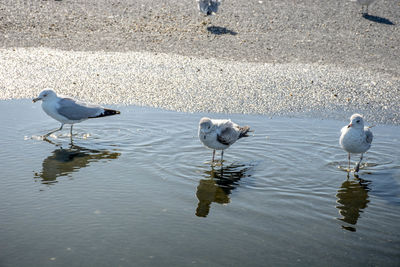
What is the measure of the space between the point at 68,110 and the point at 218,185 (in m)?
2.99

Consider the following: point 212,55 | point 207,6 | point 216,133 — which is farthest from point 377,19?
point 216,133

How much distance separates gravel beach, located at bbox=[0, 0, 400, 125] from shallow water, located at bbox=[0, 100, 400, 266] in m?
1.26

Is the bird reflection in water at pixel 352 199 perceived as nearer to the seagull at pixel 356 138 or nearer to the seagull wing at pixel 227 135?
the seagull at pixel 356 138

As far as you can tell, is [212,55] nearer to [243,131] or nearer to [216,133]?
[243,131]

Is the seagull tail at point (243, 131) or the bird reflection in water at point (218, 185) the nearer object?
the bird reflection in water at point (218, 185)

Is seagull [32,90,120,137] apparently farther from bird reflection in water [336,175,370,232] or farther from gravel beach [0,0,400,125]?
bird reflection in water [336,175,370,232]

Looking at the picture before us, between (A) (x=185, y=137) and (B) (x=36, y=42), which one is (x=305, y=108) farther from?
(B) (x=36, y=42)

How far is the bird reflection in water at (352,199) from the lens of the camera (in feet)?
18.1

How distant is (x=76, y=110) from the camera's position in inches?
314

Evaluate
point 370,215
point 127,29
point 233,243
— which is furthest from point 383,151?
point 127,29

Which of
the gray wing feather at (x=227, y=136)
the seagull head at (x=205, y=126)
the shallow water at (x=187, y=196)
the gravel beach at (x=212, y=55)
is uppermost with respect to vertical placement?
the gravel beach at (x=212, y=55)

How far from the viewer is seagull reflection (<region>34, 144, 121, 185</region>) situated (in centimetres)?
634

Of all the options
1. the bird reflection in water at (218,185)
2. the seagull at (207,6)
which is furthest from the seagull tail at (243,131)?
the seagull at (207,6)

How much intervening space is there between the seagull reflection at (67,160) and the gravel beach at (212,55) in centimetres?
233
